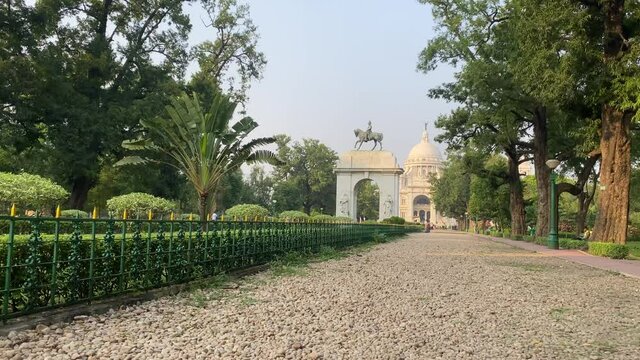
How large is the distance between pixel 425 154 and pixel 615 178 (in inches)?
4476

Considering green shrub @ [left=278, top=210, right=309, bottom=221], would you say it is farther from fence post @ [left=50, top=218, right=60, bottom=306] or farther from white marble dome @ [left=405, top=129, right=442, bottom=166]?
white marble dome @ [left=405, top=129, right=442, bottom=166]

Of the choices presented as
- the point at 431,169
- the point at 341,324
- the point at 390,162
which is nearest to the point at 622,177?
the point at 341,324

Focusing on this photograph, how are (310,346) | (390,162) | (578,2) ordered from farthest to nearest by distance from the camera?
(390,162)
(578,2)
(310,346)

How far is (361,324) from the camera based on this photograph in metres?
6.32

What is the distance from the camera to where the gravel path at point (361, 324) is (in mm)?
4949

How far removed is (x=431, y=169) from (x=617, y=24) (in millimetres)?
112494

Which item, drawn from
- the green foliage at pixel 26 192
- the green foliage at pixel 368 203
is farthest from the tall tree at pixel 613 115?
the green foliage at pixel 368 203

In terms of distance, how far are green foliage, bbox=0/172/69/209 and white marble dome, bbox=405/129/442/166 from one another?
119m

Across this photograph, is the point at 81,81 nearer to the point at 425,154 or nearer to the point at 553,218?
the point at 553,218

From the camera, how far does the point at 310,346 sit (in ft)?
17.0

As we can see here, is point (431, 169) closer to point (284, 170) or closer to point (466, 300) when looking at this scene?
point (284, 170)

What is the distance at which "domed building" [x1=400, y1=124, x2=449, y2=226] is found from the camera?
12938 centimetres

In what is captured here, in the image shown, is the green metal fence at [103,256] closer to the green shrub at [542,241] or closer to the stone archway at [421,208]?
the green shrub at [542,241]

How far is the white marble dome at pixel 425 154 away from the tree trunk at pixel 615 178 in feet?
369
